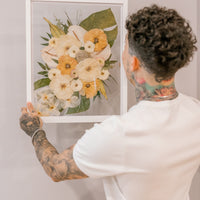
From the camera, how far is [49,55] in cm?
108

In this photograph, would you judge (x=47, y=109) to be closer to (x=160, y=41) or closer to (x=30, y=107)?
(x=30, y=107)

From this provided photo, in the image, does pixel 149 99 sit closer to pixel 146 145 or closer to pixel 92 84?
pixel 146 145

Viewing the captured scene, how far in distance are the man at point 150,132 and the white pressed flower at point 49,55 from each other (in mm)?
359

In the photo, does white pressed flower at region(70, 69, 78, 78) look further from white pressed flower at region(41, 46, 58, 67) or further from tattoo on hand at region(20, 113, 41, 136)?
tattoo on hand at region(20, 113, 41, 136)

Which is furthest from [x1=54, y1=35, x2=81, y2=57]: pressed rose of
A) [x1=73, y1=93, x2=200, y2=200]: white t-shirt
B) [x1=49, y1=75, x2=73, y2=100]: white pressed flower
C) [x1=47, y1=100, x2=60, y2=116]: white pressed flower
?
[x1=73, y1=93, x2=200, y2=200]: white t-shirt

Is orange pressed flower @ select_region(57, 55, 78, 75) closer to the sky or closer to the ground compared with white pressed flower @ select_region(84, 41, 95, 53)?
closer to the ground

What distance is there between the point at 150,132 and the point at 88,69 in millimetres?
456

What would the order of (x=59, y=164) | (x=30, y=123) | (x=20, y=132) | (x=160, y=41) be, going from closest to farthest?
(x=160, y=41) < (x=59, y=164) < (x=30, y=123) < (x=20, y=132)

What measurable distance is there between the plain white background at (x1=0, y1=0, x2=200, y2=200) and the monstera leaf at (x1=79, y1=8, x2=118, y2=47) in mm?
271

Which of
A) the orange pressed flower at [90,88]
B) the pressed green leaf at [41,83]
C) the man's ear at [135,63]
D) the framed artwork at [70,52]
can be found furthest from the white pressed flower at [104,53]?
the man's ear at [135,63]

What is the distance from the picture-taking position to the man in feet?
2.41

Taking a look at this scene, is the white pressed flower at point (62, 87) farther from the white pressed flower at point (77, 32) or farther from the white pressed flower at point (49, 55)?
the white pressed flower at point (77, 32)

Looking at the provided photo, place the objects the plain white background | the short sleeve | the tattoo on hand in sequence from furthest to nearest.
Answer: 1. the plain white background
2. the tattoo on hand
3. the short sleeve

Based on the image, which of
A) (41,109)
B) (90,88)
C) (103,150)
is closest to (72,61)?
(90,88)
